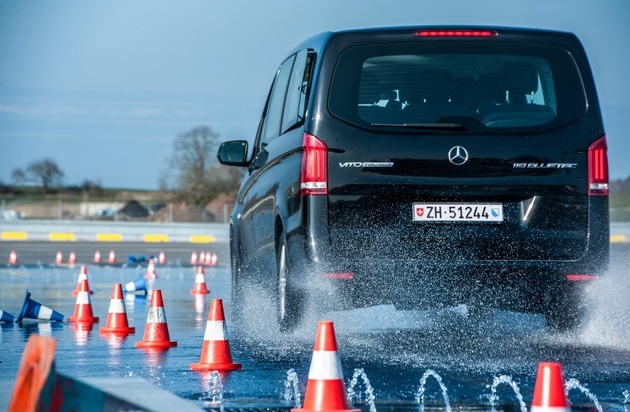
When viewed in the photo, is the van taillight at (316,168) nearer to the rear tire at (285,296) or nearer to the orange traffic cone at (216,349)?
the rear tire at (285,296)

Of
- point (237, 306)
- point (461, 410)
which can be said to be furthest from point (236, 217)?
point (461, 410)

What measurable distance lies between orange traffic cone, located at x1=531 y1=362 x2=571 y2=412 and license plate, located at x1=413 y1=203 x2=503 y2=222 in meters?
4.16

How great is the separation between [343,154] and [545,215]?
55.5 inches

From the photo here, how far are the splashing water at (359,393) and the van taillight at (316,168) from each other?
1.60 metres

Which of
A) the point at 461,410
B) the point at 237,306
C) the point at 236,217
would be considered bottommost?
the point at 461,410

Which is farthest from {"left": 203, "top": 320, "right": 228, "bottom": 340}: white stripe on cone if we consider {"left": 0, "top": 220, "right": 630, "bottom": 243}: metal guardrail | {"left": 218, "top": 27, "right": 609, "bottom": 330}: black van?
{"left": 0, "top": 220, "right": 630, "bottom": 243}: metal guardrail

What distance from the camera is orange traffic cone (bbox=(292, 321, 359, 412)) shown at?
640 cm

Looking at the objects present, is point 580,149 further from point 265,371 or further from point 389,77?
point 265,371

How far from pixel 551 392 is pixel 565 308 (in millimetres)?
4601

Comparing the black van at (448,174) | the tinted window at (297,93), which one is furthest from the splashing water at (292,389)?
the tinted window at (297,93)

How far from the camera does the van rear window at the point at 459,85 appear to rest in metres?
9.59

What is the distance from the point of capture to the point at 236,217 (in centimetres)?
1308

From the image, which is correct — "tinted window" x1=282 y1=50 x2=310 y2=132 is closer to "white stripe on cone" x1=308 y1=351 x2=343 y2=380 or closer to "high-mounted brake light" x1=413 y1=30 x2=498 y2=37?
"high-mounted brake light" x1=413 y1=30 x2=498 y2=37

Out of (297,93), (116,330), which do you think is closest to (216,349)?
(297,93)
